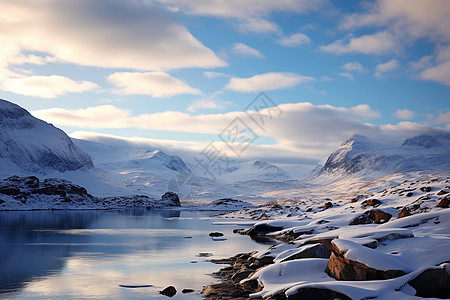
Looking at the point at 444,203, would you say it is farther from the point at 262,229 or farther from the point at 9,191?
the point at 9,191

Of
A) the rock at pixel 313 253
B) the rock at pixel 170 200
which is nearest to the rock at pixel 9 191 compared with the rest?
the rock at pixel 170 200

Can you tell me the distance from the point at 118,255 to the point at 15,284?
11358 millimetres

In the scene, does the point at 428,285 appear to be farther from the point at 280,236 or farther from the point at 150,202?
the point at 150,202

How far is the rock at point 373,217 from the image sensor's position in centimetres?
3394

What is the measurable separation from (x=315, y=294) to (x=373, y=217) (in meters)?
24.1

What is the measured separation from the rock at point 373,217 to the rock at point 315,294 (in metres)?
21.7

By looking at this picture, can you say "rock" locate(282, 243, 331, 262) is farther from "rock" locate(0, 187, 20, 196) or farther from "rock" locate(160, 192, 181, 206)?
"rock" locate(160, 192, 181, 206)

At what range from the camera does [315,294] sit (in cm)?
1447

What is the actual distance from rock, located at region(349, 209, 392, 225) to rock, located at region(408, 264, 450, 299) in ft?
67.9

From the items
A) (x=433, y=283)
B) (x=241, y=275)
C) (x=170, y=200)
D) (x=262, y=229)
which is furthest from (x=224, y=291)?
(x=170, y=200)

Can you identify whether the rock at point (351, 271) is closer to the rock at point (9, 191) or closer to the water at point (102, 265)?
the water at point (102, 265)

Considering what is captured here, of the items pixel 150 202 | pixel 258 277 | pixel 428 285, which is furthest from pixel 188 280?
pixel 150 202

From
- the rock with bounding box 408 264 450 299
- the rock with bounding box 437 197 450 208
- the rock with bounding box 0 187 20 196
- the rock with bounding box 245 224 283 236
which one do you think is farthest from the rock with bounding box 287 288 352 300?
the rock with bounding box 0 187 20 196

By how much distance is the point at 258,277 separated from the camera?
62.3 feet
